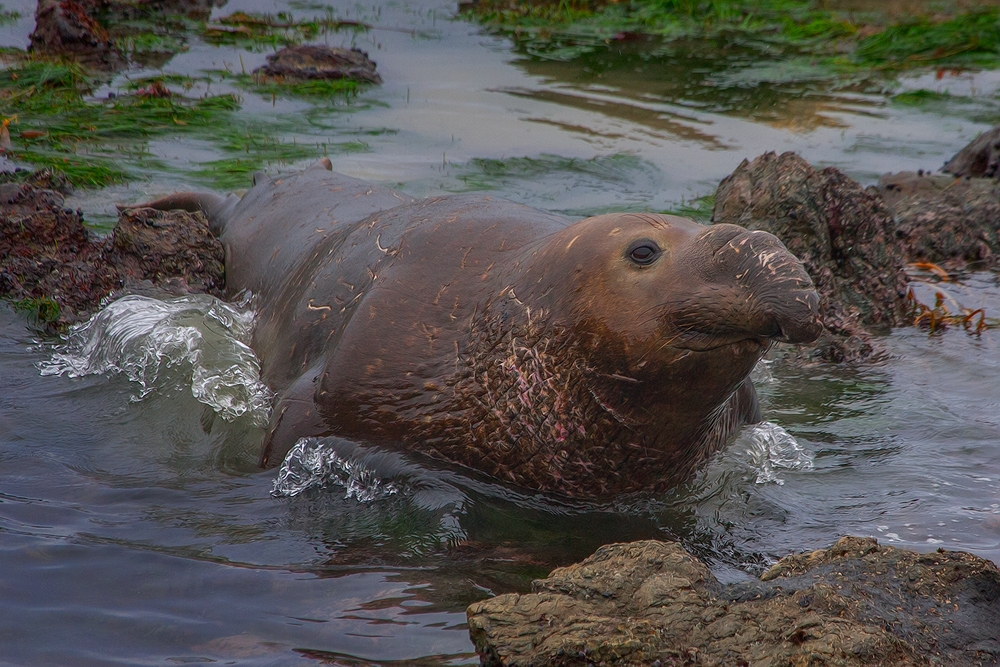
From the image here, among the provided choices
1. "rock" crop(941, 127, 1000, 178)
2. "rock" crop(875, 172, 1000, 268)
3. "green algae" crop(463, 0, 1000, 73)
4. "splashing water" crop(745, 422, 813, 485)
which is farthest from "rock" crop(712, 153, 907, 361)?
"green algae" crop(463, 0, 1000, 73)

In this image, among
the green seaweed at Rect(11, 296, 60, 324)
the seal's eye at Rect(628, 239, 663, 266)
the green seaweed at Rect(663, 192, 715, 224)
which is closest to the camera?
the seal's eye at Rect(628, 239, 663, 266)

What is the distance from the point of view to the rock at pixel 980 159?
9789 millimetres

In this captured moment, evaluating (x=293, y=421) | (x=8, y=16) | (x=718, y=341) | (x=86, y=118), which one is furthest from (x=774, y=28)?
(x=718, y=341)

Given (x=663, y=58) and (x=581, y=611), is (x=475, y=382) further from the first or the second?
(x=663, y=58)

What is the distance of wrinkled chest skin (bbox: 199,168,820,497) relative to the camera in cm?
397

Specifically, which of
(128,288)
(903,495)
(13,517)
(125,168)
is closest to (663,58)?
(125,168)

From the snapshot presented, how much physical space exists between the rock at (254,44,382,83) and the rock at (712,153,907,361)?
21.7 feet

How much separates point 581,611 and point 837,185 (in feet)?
15.7

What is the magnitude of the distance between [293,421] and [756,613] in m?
2.43

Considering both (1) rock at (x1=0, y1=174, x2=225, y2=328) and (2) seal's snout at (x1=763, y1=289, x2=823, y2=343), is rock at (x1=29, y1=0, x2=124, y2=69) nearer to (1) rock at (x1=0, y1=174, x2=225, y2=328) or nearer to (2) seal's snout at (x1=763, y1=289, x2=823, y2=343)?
(1) rock at (x1=0, y1=174, x2=225, y2=328)

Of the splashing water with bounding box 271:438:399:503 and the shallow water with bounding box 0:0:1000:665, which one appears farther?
the splashing water with bounding box 271:438:399:503

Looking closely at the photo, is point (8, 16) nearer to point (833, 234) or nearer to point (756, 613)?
point (833, 234)

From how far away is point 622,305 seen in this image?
13.6ft

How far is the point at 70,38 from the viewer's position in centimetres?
1288
